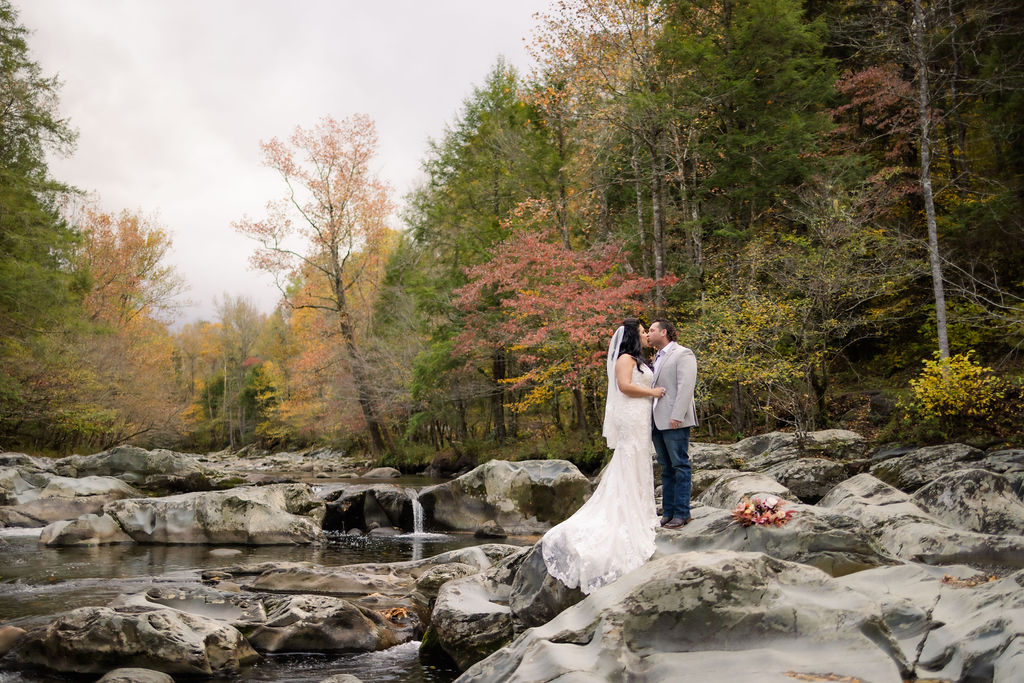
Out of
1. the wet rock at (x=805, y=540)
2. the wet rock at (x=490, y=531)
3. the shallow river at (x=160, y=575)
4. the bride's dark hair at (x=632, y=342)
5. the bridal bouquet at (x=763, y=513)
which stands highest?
the bride's dark hair at (x=632, y=342)

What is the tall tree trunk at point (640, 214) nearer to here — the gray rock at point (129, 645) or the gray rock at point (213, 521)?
the gray rock at point (213, 521)

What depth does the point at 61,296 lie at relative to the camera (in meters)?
21.1

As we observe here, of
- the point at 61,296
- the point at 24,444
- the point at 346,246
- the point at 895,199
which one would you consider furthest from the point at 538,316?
the point at 24,444

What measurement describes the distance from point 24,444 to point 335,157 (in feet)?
54.8

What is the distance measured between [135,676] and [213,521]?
25.5 feet

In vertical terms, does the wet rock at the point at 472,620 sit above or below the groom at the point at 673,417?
below

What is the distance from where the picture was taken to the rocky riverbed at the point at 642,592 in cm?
368

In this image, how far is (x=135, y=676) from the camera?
5.74m

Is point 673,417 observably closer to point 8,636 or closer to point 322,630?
point 322,630

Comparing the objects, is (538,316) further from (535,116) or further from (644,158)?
(535,116)

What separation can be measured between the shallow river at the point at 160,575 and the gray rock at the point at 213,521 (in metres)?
0.32

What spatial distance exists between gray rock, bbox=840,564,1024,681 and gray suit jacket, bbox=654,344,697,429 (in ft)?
6.06

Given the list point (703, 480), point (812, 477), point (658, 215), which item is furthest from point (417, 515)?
point (658, 215)

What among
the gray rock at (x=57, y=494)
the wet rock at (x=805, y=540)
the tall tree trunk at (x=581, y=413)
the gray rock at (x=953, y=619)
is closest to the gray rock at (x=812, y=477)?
the wet rock at (x=805, y=540)
